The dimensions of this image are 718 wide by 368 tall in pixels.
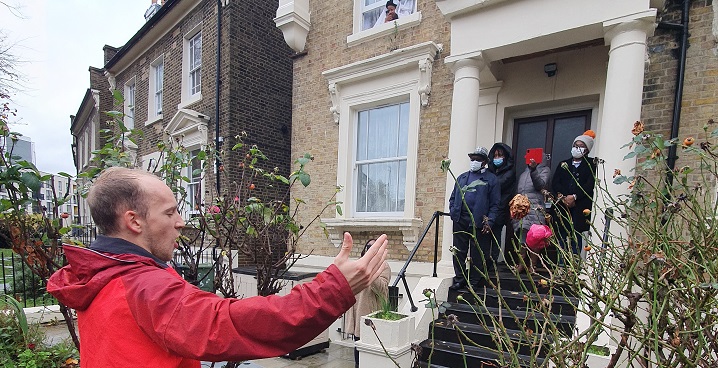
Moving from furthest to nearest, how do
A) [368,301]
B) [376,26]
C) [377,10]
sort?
[377,10] < [376,26] < [368,301]

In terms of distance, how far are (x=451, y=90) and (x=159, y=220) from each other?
503cm

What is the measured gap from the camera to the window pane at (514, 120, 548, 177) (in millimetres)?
5309

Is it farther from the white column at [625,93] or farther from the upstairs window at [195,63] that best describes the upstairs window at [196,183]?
the white column at [625,93]

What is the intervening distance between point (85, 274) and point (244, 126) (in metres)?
7.55

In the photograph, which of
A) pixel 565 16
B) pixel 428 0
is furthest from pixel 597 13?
pixel 428 0

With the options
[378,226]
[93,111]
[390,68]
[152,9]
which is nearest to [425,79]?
[390,68]

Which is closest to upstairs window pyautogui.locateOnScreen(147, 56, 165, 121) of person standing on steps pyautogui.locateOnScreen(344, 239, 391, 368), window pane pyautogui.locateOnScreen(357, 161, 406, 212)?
window pane pyautogui.locateOnScreen(357, 161, 406, 212)

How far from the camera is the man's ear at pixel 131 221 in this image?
43.4 inches

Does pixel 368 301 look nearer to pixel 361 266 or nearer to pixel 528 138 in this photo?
pixel 528 138

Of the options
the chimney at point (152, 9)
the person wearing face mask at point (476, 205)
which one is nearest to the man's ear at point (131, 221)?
the person wearing face mask at point (476, 205)

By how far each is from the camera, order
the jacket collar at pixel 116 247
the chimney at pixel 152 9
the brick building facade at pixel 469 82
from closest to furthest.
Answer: the jacket collar at pixel 116 247 < the brick building facade at pixel 469 82 < the chimney at pixel 152 9

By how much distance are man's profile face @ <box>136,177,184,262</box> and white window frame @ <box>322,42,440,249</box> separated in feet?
15.1

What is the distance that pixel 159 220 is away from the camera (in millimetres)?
1149

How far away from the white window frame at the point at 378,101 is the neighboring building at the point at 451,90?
0.02 meters
